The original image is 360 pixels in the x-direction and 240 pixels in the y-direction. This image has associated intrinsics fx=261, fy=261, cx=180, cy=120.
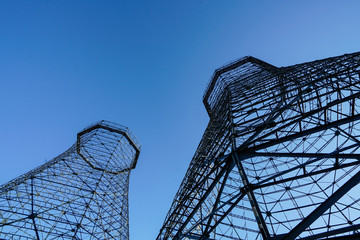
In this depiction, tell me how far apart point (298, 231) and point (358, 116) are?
4228 mm

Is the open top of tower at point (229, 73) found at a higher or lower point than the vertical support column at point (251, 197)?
higher

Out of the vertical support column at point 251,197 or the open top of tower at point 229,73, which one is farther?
the open top of tower at point 229,73

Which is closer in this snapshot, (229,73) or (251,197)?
(251,197)

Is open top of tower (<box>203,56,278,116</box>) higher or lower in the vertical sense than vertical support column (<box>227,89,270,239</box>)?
higher

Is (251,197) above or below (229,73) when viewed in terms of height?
below

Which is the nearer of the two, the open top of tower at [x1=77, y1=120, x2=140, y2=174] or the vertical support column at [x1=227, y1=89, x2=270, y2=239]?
the vertical support column at [x1=227, y1=89, x2=270, y2=239]

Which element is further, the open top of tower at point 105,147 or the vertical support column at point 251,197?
the open top of tower at point 105,147

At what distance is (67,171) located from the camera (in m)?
17.5

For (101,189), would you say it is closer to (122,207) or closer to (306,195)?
(122,207)

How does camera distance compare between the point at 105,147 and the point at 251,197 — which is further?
the point at 105,147

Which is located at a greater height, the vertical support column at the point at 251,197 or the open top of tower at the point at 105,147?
the open top of tower at the point at 105,147

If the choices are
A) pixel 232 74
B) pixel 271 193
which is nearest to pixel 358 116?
pixel 271 193

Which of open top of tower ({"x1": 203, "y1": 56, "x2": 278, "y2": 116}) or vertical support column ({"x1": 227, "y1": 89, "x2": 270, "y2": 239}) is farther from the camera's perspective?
open top of tower ({"x1": 203, "y1": 56, "x2": 278, "y2": 116})

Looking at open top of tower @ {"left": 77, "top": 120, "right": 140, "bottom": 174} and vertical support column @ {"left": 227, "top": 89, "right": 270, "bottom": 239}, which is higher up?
open top of tower @ {"left": 77, "top": 120, "right": 140, "bottom": 174}
